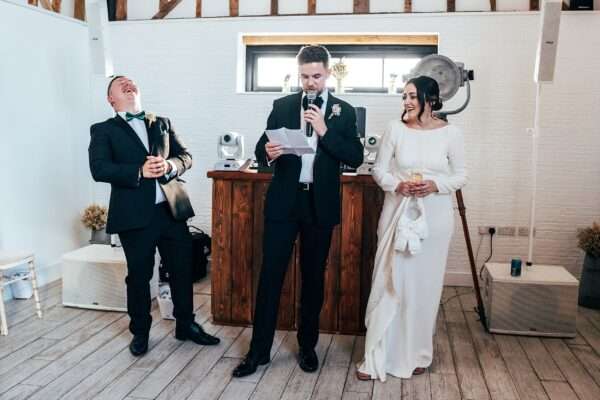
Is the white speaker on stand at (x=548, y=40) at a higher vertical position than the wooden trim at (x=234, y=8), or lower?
lower

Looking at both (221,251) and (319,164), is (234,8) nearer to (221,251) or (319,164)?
(221,251)

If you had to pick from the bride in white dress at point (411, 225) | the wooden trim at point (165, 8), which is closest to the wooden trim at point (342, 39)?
the wooden trim at point (165, 8)

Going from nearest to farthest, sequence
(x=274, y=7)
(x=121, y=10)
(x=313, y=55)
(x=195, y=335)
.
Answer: (x=313, y=55) → (x=195, y=335) → (x=274, y=7) → (x=121, y=10)

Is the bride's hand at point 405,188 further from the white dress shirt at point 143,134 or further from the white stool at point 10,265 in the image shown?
the white stool at point 10,265

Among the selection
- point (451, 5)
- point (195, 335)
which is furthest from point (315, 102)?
point (451, 5)

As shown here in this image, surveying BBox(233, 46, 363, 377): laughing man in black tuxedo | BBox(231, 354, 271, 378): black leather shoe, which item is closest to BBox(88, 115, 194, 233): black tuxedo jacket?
BBox(233, 46, 363, 377): laughing man in black tuxedo

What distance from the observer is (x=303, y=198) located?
9.87 ft

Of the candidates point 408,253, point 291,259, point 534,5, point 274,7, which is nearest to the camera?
point 408,253

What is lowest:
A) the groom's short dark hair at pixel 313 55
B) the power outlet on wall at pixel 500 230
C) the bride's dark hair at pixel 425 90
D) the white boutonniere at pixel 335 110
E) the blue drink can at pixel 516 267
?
the blue drink can at pixel 516 267

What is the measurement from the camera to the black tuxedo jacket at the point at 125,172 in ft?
10.5

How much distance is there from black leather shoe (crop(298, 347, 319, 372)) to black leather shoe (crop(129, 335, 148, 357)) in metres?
0.93

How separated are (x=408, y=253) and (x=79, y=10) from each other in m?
4.09

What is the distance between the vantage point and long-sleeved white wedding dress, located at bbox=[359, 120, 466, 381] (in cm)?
311

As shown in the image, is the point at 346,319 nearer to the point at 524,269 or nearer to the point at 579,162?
the point at 524,269
